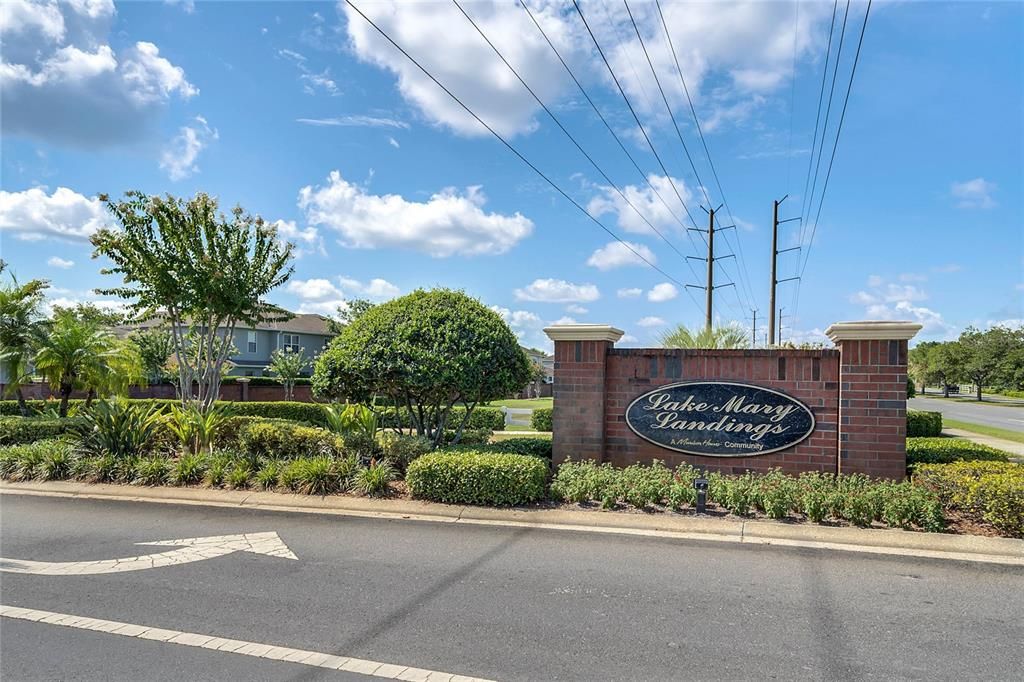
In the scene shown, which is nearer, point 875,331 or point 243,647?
point 243,647

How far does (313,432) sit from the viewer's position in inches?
401

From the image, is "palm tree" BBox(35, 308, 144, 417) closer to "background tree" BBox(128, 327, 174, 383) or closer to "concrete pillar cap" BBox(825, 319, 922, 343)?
"concrete pillar cap" BBox(825, 319, 922, 343)

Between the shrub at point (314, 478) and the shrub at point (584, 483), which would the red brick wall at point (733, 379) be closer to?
the shrub at point (584, 483)

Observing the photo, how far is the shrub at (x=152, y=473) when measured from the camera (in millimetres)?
Result: 9148

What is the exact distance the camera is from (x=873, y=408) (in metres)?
8.20

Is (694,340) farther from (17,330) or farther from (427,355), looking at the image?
(17,330)

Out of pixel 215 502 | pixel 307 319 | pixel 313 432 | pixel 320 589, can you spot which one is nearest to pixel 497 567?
pixel 320 589

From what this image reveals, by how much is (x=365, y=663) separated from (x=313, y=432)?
6575mm

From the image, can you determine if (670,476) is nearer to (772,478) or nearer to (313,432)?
(772,478)

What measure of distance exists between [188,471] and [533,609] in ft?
20.6

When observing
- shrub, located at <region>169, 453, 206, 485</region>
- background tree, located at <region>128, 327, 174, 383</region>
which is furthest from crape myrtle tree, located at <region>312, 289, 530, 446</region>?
background tree, located at <region>128, 327, 174, 383</region>

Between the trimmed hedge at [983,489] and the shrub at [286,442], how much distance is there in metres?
7.43

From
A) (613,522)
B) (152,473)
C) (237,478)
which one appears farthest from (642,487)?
(152,473)

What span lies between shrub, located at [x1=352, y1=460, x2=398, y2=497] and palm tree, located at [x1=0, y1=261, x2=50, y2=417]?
10266mm
